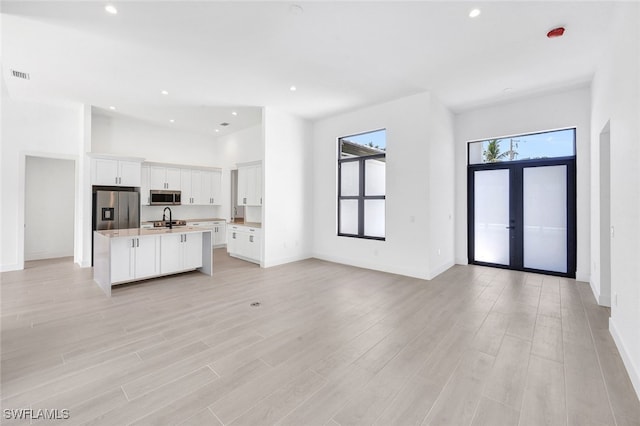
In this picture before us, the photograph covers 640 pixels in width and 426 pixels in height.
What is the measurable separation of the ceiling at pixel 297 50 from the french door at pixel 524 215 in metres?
1.48

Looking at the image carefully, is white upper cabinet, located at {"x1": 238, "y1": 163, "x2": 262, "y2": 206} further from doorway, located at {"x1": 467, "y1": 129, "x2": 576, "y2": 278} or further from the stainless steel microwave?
doorway, located at {"x1": 467, "y1": 129, "x2": 576, "y2": 278}

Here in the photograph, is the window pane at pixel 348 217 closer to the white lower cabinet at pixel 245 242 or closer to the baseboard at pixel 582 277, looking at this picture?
the white lower cabinet at pixel 245 242

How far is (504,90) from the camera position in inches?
188

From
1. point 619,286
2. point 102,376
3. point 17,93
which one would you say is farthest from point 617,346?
point 17,93

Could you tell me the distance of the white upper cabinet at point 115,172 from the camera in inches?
230

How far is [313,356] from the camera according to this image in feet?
7.84

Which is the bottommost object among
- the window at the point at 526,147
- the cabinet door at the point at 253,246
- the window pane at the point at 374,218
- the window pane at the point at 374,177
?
the cabinet door at the point at 253,246

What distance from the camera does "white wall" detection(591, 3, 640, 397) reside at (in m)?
2.10

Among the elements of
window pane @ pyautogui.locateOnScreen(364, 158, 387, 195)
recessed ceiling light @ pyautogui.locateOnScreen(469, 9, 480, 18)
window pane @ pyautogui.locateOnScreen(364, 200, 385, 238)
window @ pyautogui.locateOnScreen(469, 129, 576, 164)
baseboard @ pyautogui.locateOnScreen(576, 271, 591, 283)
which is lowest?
baseboard @ pyautogui.locateOnScreen(576, 271, 591, 283)

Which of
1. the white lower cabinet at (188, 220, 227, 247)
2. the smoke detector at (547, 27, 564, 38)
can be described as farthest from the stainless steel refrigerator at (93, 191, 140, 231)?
the smoke detector at (547, 27, 564, 38)

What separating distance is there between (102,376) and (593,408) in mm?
3524

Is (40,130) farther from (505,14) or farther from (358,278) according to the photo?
(505,14)

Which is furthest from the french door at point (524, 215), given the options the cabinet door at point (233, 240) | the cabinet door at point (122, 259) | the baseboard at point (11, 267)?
the baseboard at point (11, 267)

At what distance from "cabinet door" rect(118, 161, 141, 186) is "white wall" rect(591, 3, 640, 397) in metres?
8.15
